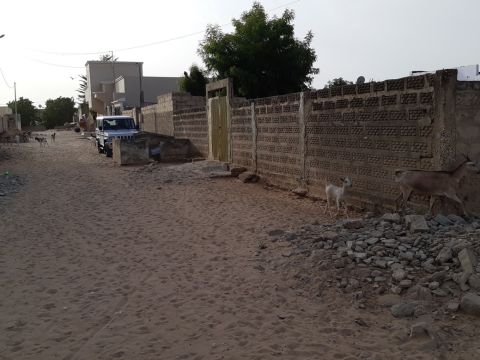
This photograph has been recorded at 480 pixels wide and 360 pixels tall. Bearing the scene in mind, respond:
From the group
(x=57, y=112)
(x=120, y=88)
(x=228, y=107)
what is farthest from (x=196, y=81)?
(x=57, y=112)

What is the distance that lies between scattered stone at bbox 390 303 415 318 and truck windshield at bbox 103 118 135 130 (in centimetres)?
2147

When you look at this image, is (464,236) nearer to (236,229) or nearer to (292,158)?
(236,229)

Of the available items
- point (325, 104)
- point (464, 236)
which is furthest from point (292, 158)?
point (464, 236)

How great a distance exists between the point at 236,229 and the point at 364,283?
10.4 ft

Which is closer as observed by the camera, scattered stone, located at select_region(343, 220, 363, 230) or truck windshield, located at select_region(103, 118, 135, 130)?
scattered stone, located at select_region(343, 220, 363, 230)

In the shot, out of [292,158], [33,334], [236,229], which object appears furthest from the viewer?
[292,158]

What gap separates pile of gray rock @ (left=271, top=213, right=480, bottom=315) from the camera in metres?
4.45

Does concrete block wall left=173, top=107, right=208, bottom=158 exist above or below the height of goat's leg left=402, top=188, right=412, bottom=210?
above

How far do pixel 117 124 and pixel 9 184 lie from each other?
34.4 feet

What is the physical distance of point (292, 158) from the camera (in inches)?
433

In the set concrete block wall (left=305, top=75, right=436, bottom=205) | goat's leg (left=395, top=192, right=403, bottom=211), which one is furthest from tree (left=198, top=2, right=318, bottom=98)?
goat's leg (left=395, top=192, right=403, bottom=211)

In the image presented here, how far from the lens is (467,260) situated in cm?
459

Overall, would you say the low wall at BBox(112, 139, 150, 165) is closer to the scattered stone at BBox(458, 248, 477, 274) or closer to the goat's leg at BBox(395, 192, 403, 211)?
the goat's leg at BBox(395, 192, 403, 211)

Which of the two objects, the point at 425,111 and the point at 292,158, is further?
the point at 292,158
